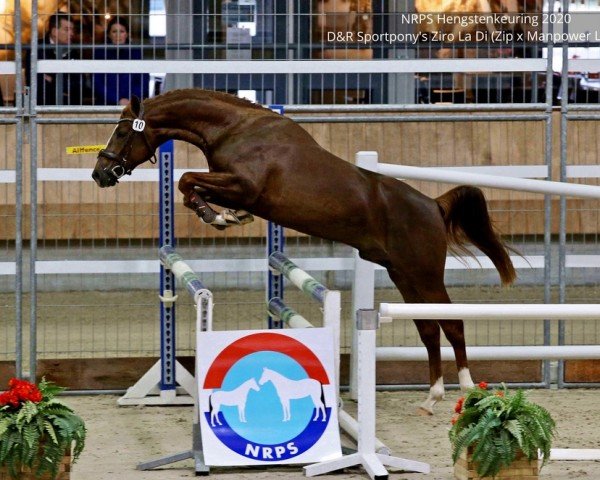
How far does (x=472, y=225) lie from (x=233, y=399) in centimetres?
191

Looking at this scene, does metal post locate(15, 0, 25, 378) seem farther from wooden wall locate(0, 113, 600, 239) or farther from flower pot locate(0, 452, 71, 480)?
flower pot locate(0, 452, 71, 480)

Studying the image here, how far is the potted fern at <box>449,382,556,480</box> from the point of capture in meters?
4.51

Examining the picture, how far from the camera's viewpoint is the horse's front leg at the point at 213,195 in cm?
552

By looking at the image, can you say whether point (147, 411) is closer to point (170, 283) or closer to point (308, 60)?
point (170, 283)

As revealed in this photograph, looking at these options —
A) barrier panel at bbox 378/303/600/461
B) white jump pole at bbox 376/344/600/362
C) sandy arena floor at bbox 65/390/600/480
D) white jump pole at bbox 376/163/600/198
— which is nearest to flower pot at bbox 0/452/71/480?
sandy arena floor at bbox 65/390/600/480

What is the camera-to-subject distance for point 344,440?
5750 millimetres

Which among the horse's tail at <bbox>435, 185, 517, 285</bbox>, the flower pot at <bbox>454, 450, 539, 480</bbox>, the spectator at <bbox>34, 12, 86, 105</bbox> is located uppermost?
the spectator at <bbox>34, 12, 86, 105</bbox>

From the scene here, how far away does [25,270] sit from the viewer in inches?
307

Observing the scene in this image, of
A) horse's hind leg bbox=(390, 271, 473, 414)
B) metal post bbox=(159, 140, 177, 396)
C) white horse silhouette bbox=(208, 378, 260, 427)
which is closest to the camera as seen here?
white horse silhouette bbox=(208, 378, 260, 427)

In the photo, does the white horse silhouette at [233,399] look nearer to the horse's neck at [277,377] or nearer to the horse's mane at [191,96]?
the horse's neck at [277,377]

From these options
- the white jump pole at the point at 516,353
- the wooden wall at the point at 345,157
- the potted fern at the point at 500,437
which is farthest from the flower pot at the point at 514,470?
the wooden wall at the point at 345,157

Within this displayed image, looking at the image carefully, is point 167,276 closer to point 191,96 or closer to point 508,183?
point 191,96

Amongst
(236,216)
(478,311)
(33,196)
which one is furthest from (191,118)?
(478,311)

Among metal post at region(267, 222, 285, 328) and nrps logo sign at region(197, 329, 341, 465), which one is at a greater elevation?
metal post at region(267, 222, 285, 328)
